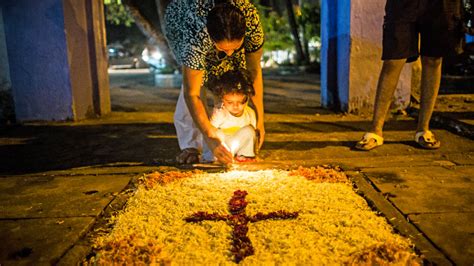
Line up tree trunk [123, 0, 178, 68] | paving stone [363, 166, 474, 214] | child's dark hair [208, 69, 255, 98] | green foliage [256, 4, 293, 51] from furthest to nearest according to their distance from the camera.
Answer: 1. green foliage [256, 4, 293, 51]
2. tree trunk [123, 0, 178, 68]
3. child's dark hair [208, 69, 255, 98]
4. paving stone [363, 166, 474, 214]

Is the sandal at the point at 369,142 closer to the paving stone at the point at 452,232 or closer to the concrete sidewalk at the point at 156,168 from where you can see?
the concrete sidewalk at the point at 156,168

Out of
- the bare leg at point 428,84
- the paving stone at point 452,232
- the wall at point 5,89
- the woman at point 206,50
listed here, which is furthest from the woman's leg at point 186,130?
the wall at point 5,89

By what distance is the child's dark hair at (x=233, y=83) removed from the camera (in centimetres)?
323

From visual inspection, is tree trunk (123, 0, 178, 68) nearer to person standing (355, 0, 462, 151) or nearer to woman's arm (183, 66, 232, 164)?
Answer: person standing (355, 0, 462, 151)

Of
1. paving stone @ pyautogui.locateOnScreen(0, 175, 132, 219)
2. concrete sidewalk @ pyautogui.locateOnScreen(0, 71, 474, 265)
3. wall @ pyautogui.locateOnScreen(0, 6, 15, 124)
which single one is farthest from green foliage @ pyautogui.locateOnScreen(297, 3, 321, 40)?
paving stone @ pyautogui.locateOnScreen(0, 175, 132, 219)

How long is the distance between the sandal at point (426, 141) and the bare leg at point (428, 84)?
61 millimetres

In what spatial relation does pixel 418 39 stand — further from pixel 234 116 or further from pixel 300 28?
pixel 300 28

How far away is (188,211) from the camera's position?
2412 mm

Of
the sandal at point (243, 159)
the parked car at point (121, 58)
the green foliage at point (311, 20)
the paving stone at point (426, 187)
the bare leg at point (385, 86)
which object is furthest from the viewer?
the parked car at point (121, 58)

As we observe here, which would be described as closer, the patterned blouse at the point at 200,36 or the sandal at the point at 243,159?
the patterned blouse at the point at 200,36

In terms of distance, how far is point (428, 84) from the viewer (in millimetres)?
3768

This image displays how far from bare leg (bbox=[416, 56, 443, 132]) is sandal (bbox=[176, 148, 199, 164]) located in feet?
6.76

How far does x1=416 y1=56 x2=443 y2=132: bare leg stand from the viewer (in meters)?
3.73

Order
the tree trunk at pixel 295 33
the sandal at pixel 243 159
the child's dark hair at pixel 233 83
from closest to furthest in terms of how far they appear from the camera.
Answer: the child's dark hair at pixel 233 83 < the sandal at pixel 243 159 < the tree trunk at pixel 295 33
